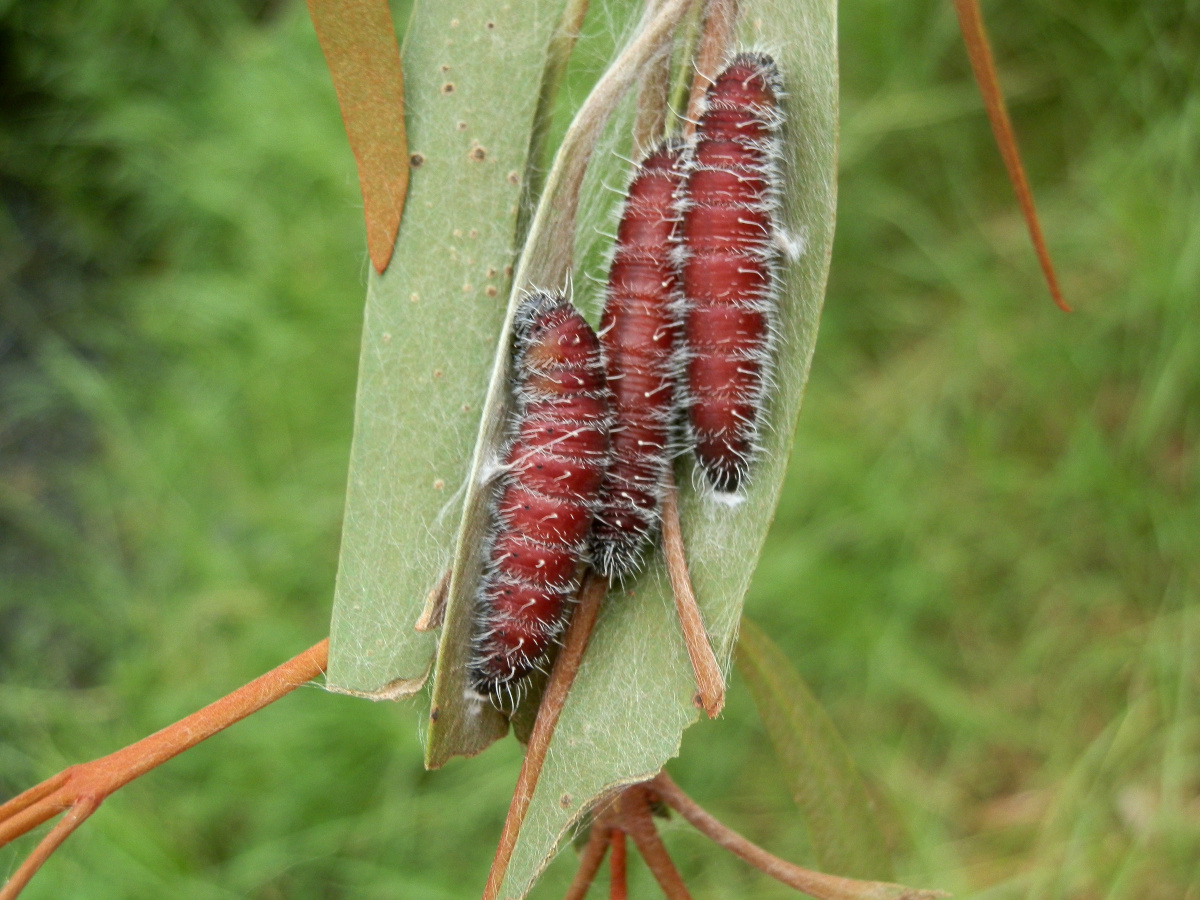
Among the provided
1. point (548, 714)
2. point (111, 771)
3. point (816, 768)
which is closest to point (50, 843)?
point (111, 771)

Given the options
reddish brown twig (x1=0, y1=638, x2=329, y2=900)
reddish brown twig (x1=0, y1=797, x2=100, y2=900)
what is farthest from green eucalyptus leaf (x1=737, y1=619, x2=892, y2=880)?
reddish brown twig (x1=0, y1=797, x2=100, y2=900)

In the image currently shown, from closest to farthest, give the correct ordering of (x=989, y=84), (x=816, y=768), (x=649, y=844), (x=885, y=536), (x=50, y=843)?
(x=50, y=843) → (x=649, y=844) → (x=989, y=84) → (x=816, y=768) → (x=885, y=536)

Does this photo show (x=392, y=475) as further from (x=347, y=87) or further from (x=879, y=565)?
(x=879, y=565)

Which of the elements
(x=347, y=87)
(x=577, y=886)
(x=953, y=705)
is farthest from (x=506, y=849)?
(x=953, y=705)

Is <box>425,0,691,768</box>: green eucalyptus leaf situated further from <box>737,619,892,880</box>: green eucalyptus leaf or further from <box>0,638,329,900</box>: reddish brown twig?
<box>737,619,892,880</box>: green eucalyptus leaf

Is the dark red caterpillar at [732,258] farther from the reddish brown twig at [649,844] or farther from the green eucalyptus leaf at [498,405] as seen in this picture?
the reddish brown twig at [649,844]

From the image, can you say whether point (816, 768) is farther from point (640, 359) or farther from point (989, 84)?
point (989, 84)

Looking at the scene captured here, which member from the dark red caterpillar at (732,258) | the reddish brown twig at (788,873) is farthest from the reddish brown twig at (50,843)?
the dark red caterpillar at (732,258)
